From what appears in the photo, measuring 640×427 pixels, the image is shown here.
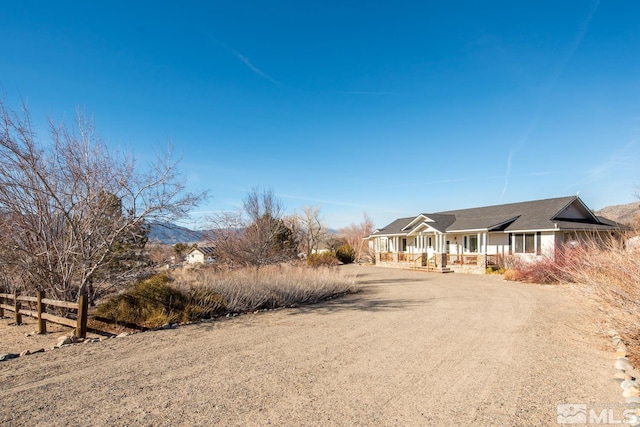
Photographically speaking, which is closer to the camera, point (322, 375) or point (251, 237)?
point (322, 375)

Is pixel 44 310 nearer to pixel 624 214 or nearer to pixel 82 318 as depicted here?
pixel 82 318

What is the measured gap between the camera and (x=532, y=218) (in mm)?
21453

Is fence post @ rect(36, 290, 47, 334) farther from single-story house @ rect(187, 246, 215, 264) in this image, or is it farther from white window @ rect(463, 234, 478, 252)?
white window @ rect(463, 234, 478, 252)

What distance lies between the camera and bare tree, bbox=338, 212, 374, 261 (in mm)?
38838

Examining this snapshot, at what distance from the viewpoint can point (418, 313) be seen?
945 centimetres

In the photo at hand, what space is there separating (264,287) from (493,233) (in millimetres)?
18677

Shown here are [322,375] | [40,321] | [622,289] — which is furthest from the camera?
[40,321]

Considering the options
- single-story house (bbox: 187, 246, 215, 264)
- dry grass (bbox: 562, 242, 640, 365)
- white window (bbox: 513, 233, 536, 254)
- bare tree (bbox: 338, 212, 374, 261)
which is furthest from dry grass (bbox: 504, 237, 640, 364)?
bare tree (bbox: 338, 212, 374, 261)

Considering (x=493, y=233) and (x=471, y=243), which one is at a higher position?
(x=493, y=233)

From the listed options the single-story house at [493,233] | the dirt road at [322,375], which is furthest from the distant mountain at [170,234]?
the single-story house at [493,233]

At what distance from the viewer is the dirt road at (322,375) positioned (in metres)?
3.83

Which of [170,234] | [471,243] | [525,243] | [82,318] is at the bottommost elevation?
[82,318]

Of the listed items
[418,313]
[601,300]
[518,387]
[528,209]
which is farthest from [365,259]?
[518,387]

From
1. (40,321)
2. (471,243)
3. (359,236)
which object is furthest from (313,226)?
(40,321)
